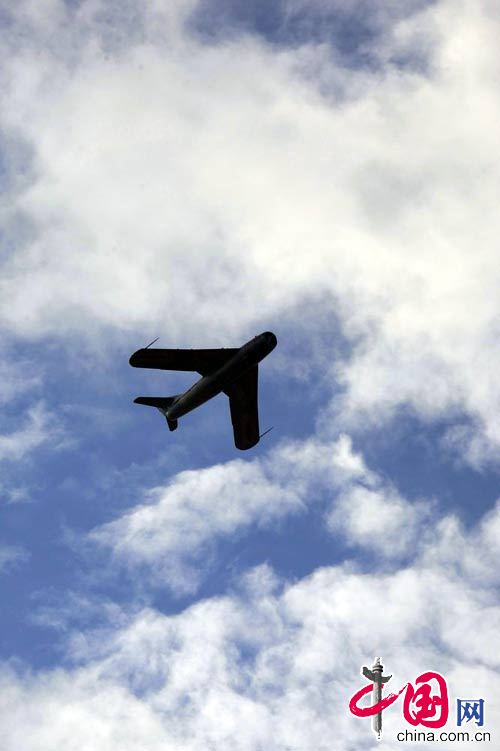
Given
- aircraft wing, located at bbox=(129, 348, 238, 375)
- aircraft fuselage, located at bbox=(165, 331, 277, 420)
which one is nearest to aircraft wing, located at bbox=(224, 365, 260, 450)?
aircraft fuselage, located at bbox=(165, 331, 277, 420)

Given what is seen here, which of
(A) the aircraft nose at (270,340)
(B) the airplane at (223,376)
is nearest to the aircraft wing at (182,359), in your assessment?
(B) the airplane at (223,376)

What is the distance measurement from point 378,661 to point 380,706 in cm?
394

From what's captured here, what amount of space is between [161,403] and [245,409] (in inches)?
364

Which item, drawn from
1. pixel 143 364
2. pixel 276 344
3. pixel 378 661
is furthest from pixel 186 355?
pixel 378 661

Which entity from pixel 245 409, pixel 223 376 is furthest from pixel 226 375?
pixel 245 409

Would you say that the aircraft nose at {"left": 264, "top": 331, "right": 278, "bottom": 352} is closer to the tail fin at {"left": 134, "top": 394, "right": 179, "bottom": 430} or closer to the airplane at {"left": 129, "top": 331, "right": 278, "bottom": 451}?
the airplane at {"left": 129, "top": 331, "right": 278, "bottom": 451}

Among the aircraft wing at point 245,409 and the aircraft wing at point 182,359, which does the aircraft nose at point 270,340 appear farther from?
the aircraft wing at point 245,409

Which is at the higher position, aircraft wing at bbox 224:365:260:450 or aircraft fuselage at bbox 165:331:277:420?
aircraft wing at bbox 224:365:260:450

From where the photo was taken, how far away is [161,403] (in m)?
77.2

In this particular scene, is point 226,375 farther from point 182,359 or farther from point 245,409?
point 245,409

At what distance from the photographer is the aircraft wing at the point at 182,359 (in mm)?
66375

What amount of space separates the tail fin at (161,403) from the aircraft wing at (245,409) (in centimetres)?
631

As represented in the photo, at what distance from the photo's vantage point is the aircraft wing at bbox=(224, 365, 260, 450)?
241 ft

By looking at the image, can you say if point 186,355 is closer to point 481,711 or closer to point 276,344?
point 276,344
